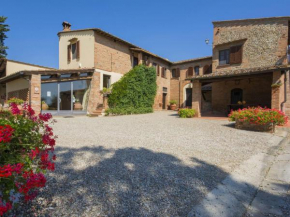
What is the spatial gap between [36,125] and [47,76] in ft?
37.7

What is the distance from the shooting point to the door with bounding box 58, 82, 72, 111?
12.3m

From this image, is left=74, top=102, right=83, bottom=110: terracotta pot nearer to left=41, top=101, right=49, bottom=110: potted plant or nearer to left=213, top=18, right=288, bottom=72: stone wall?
left=41, top=101, right=49, bottom=110: potted plant

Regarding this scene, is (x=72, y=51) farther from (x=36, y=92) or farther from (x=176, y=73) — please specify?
(x=176, y=73)

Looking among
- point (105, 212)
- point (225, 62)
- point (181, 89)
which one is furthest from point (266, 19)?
point (105, 212)

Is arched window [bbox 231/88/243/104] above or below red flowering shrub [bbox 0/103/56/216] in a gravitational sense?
above

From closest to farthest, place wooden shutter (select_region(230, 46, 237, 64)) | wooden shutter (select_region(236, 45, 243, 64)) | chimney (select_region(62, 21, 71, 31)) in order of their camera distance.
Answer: wooden shutter (select_region(236, 45, 243, 64))
wooden shutter (select_region(230, 46, 237, 64))
chimney (select_region(62, 21, 71, 31))

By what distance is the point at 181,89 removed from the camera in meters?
20.0

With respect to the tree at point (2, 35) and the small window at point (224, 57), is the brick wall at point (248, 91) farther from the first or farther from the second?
the tree at point (2, 35)

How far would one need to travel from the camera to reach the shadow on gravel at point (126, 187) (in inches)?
75.0

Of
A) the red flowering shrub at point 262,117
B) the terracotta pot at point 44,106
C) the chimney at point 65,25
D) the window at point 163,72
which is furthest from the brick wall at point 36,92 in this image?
the window at point 163,72

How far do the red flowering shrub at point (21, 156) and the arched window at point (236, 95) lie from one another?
14.8 m

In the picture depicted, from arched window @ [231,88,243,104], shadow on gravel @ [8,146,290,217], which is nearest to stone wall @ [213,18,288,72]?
arched window @ [231,88,243,104]

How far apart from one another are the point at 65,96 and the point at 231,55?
13175 millimetres

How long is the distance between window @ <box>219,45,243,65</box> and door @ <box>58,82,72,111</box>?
40.4 ft
